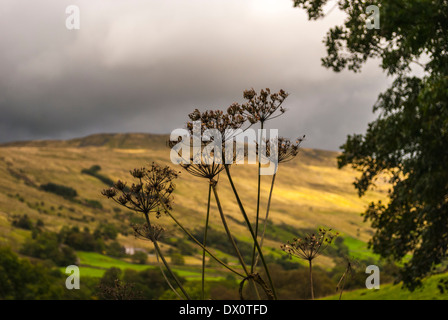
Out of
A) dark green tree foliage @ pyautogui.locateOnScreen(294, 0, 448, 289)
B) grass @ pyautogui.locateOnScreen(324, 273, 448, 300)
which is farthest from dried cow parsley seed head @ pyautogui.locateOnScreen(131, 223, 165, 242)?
grass @ pyautogui.locateOnScreen(324, 273, 448, 300)

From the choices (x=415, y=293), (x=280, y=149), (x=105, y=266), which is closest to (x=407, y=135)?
(x=280, y=149)

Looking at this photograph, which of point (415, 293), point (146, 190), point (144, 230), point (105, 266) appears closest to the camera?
point (146, 190)

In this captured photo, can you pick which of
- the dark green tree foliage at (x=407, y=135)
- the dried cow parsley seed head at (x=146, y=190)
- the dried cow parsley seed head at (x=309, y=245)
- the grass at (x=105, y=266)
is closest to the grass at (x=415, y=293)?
the dark green tree foliage at (x=407, y=135)

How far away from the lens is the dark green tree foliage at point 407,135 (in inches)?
436

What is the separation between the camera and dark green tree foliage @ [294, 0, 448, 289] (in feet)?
36.3

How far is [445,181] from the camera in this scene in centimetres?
1270

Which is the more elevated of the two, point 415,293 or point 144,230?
point 144,230

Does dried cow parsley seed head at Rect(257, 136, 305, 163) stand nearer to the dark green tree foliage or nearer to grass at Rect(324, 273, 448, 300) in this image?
the dark green tree foliage

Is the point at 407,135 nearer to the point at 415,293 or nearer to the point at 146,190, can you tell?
the point at 146,190

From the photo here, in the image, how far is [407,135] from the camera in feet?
45.2

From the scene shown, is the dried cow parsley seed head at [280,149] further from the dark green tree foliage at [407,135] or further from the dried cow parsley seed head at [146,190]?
the dark green tree foliage at [407,135]

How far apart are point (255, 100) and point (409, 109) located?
433 inches
